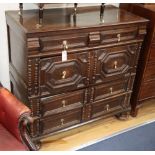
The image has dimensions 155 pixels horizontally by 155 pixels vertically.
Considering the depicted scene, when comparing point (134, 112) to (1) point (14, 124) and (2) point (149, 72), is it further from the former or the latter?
(1) point (14, 124)

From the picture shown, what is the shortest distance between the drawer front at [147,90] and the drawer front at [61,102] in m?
0.63

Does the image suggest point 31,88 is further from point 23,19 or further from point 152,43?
point 152,43

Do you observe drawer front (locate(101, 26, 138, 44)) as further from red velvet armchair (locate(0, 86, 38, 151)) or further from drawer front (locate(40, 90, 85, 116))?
red velvet armchair (locate(0, 86, 38, 151))

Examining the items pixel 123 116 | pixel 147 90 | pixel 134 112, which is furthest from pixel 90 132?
pixel 147 90

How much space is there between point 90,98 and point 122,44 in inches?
19.1

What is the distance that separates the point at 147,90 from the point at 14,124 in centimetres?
135

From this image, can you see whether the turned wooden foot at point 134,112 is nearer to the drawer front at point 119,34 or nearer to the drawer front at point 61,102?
the drawer front at point 61,102

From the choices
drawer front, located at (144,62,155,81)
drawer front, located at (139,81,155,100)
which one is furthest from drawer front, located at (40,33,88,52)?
drawer front, located at (139,81,155,100)

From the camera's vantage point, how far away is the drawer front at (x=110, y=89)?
2.05m

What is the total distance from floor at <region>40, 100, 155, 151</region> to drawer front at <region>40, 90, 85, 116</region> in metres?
0.30

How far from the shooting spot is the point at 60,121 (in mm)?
1989

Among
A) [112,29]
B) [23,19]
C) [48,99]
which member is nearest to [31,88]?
[48,99]

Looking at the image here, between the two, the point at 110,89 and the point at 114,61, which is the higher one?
the point at 114,61

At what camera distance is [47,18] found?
1791 mm
